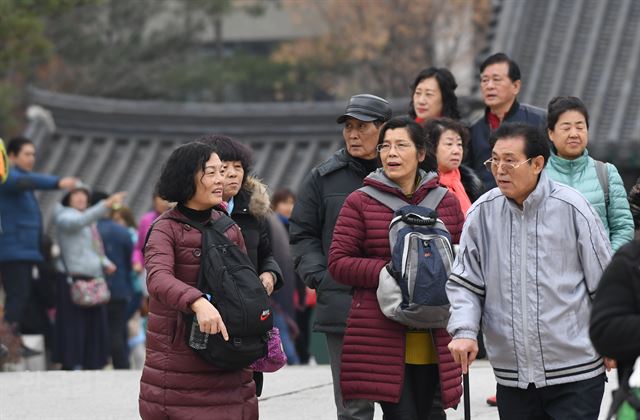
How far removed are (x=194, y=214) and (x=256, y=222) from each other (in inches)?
36.9

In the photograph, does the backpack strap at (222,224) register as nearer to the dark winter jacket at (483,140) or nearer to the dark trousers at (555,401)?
the dark trousers at (555,401)

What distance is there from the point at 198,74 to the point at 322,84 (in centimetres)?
439

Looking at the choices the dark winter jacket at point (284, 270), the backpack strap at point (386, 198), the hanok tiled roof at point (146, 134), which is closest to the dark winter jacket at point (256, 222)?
the backpack strap at point (386, 198)

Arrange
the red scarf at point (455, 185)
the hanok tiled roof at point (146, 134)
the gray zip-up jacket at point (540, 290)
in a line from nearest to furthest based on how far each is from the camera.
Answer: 1. the gray zip-up jacket at point (540, 290)
2. the red scarf at point (455, 185)
3. the hanok tiled roof at point (146, 134)

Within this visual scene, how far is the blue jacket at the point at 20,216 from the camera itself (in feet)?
38.1

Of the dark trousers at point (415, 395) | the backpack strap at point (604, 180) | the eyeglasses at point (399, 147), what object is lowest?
the dark trousers at point (415, 395)

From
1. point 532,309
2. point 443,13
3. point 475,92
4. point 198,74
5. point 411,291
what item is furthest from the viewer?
point 443,13

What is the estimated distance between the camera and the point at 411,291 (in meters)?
6.17

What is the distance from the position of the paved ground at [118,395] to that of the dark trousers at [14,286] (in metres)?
1.59

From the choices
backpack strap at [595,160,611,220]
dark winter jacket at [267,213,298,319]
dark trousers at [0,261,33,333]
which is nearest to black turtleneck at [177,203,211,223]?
backpack strap at [595,160,611,220]

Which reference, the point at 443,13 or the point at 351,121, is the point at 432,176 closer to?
the point at 351,121

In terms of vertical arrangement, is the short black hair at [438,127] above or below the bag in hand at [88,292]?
above

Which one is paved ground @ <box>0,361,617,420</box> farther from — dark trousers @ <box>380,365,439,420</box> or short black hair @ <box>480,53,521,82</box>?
short black hair @ <box>480,53,521,82</box>

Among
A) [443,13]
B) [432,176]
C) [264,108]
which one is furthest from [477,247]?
[443,13]
